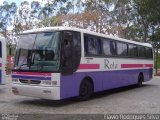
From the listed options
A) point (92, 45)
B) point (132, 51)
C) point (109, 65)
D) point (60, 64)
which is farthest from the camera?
point (132, 51)

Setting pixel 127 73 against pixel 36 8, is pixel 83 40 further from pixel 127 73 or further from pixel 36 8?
pixel 36 8

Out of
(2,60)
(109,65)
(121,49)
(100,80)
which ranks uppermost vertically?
(121,49)

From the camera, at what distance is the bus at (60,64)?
502 inches

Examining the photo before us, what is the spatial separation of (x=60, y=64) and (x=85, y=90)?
224 centimetres

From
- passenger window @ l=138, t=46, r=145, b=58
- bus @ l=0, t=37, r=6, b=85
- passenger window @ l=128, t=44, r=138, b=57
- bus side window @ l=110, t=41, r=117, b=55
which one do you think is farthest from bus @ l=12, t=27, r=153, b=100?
passenger window @ l=138, t=46, r=145, b=58

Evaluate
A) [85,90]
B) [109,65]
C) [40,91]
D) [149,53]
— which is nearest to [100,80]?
[109,65]

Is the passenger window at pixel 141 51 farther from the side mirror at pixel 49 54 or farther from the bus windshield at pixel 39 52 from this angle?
the side mirror at pixel 49 54

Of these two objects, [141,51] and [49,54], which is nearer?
[49,54]

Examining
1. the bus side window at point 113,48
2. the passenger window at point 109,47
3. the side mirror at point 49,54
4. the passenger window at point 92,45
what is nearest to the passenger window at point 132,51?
the bus side window at point 113,48

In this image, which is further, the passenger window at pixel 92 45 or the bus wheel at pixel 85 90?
the passenger window at pixel 92 45

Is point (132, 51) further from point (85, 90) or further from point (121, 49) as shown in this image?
point (85, 90)

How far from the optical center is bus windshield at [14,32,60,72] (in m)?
12.8

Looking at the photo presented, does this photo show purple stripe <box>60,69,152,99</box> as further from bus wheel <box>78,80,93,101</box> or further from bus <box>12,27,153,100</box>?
bus wheel <box>78,80,93,101</box>

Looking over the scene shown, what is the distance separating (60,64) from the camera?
1276 centimetres
